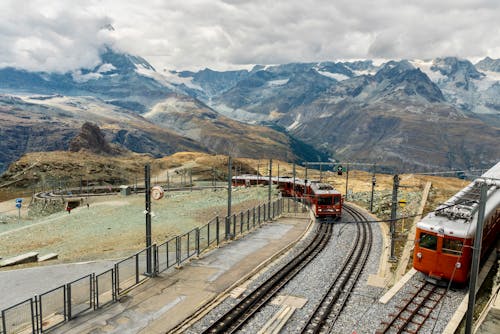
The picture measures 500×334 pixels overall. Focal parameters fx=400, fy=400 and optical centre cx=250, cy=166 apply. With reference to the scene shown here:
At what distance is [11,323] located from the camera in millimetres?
18000

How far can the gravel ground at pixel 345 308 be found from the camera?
18.1 m

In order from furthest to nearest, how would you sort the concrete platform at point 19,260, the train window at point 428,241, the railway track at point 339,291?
the concrete platform at point 19,260 < the train window at point 428,241 < the railway track at point 339,291

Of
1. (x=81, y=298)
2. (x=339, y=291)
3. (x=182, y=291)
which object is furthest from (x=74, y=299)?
(x=339, y=291)

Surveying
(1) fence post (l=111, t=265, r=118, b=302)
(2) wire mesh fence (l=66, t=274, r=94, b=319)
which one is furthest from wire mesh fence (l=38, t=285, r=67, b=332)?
(1) fence post (l=111, t=265, r=118, b=302)

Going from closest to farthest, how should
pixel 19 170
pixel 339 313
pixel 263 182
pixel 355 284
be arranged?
pixel 339 313 → pixel 355 284 → pixel 263 182 → pixel 19 170

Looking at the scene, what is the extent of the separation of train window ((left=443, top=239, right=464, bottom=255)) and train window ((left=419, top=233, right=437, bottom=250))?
522 mm

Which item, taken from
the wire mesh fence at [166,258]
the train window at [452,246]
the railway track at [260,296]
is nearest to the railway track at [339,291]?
the railway track at [260,296]

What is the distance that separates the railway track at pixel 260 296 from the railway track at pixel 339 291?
2.60 meters

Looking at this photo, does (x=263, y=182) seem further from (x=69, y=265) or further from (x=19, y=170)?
(x=19, y=170)

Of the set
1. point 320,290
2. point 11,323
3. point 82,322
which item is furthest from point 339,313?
point 11,323

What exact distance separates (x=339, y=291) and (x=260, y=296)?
4505mm

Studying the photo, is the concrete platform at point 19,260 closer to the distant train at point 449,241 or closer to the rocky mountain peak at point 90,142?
the distant train at point 449,241

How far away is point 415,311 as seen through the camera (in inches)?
746

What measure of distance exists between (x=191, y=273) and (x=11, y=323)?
32.3ft
